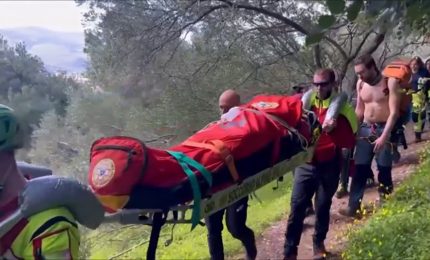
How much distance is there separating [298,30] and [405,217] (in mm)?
7993

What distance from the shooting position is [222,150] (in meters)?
4.48

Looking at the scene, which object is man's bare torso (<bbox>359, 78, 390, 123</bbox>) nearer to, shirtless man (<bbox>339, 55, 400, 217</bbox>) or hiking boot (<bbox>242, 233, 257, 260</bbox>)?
shirtless man (<bbox>339, 55, 400, 217</bbox>)

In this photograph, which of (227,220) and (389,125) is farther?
(389,125)

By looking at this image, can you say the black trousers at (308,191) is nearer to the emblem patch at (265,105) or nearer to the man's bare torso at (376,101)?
the man's bare torso at (376,101)

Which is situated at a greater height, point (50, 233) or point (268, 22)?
point (268, 22)

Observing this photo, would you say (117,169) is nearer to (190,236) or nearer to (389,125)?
(389,125)

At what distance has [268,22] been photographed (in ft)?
49.3

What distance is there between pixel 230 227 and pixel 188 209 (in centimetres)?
235

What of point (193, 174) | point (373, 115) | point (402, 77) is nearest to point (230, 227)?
point (373, 115)

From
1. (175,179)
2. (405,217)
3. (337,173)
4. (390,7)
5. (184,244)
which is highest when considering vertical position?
(390,7)

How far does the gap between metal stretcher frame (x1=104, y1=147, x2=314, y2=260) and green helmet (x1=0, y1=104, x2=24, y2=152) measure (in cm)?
101

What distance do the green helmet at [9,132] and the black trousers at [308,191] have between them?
148 inches

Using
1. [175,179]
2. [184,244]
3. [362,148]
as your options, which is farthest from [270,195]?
[175,179]

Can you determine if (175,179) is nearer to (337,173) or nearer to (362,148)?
(337,173)
